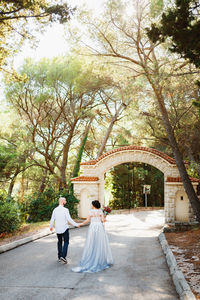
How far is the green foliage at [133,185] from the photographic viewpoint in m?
27.9

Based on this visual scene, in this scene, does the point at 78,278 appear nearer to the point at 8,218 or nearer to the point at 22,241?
the point at 22,241

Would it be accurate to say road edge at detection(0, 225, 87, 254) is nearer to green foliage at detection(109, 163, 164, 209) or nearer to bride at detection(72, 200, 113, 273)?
bride at detection(72, 200, 113, 273)

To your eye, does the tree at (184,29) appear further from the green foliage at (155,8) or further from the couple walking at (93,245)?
the couple walking at (93,245)

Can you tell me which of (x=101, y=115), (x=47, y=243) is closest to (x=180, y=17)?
(x=47, y=243)

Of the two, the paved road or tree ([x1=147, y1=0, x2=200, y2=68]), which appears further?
tree ([x1=147, y1=0, x2=200, y2=68])

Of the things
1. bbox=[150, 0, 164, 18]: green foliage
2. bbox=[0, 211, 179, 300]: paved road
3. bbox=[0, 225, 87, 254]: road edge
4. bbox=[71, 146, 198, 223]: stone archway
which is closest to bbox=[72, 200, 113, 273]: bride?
bbox=[0, 211, 179, 300]: paved road

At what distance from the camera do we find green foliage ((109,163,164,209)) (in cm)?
2794

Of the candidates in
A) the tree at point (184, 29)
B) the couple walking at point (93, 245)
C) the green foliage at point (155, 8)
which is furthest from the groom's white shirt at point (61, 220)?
the green foliage at point (155, 8)

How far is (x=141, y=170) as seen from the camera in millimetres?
28391

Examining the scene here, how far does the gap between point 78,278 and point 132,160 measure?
12790 millimetres

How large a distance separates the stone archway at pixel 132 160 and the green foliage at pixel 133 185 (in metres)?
9.59

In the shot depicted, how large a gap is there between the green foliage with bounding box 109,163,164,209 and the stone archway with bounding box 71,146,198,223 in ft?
31.5

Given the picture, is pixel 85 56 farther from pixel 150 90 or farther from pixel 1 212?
pixel 1 212

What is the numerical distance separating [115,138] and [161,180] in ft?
23.9
